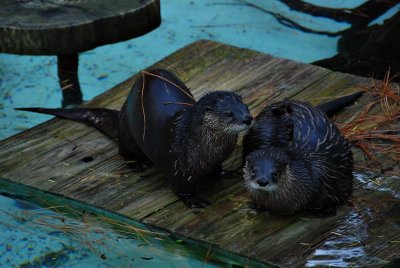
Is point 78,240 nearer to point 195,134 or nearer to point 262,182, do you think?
point 195,134

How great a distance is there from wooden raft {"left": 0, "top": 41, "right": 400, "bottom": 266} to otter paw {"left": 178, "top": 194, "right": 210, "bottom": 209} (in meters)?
0.03

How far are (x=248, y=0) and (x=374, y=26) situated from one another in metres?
1.09

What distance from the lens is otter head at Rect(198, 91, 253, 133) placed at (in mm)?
3447

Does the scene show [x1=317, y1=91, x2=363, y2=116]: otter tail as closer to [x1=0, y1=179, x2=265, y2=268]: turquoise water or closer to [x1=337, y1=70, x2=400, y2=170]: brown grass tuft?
[x1=337, y1=70, x2=400, y2=170]: brown grass tuft

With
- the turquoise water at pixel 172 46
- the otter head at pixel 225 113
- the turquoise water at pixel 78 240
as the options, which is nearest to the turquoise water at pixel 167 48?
the turquoise water at pixel 172 46

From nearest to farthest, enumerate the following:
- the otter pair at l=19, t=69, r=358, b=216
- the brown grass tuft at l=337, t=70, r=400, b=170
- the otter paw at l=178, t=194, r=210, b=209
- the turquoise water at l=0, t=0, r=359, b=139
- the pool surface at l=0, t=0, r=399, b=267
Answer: the otter pair at l=19, t=69, r=358, b=216 → the pool surface at l=0, t=0, r=399, b=267 → the otter paw at l=178, t=194, r=210, b=209 → the brown grass tuft at l=337, t=70, r=400, b=170 → the turquoise water at l=0, t=0, r=359, b=139

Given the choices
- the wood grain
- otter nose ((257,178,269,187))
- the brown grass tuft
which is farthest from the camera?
the wood grain

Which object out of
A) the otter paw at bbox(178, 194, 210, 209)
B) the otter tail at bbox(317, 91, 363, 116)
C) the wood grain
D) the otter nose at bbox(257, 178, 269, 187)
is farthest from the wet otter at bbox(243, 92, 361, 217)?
the wood grain

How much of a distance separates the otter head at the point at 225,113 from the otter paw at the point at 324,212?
436 mm

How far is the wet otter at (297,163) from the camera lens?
332cm

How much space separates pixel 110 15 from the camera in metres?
4.55

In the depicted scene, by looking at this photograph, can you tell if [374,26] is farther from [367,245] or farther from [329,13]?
[367,245]

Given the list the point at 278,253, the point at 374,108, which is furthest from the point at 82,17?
the point at 278,253

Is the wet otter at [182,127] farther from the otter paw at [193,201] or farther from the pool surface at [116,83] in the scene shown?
the pool surface at [116,83]
